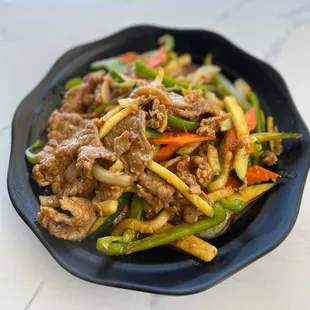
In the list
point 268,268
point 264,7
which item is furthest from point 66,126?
point 264,7

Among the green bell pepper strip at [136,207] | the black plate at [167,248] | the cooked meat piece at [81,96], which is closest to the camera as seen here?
the black plate at [167,248]

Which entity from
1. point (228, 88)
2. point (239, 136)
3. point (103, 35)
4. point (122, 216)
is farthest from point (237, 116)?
point (103, 35)

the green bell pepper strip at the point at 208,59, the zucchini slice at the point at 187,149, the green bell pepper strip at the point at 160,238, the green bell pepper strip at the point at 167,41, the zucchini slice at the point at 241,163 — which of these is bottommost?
the green bell pepper strip at the point at 160,238

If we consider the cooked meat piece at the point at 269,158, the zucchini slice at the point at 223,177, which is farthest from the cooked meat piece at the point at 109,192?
the cooked meat piece at the point at 269,158

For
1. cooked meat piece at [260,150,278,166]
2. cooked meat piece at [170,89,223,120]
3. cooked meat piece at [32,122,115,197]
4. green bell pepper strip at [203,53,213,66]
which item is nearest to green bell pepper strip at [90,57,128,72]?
green bell pepper strip at [203,53,213,66]

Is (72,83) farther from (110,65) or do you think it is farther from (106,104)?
(106,104)

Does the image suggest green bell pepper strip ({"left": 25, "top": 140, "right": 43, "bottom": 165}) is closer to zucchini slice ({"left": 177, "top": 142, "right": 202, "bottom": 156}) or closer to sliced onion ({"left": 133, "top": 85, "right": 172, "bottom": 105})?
sliced onion ({"left": 133, "top": 85, "right": 172, "bottom": 105})

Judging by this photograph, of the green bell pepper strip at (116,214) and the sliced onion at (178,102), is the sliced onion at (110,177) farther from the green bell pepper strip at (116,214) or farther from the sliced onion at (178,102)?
the sliced onion at (178,102)
